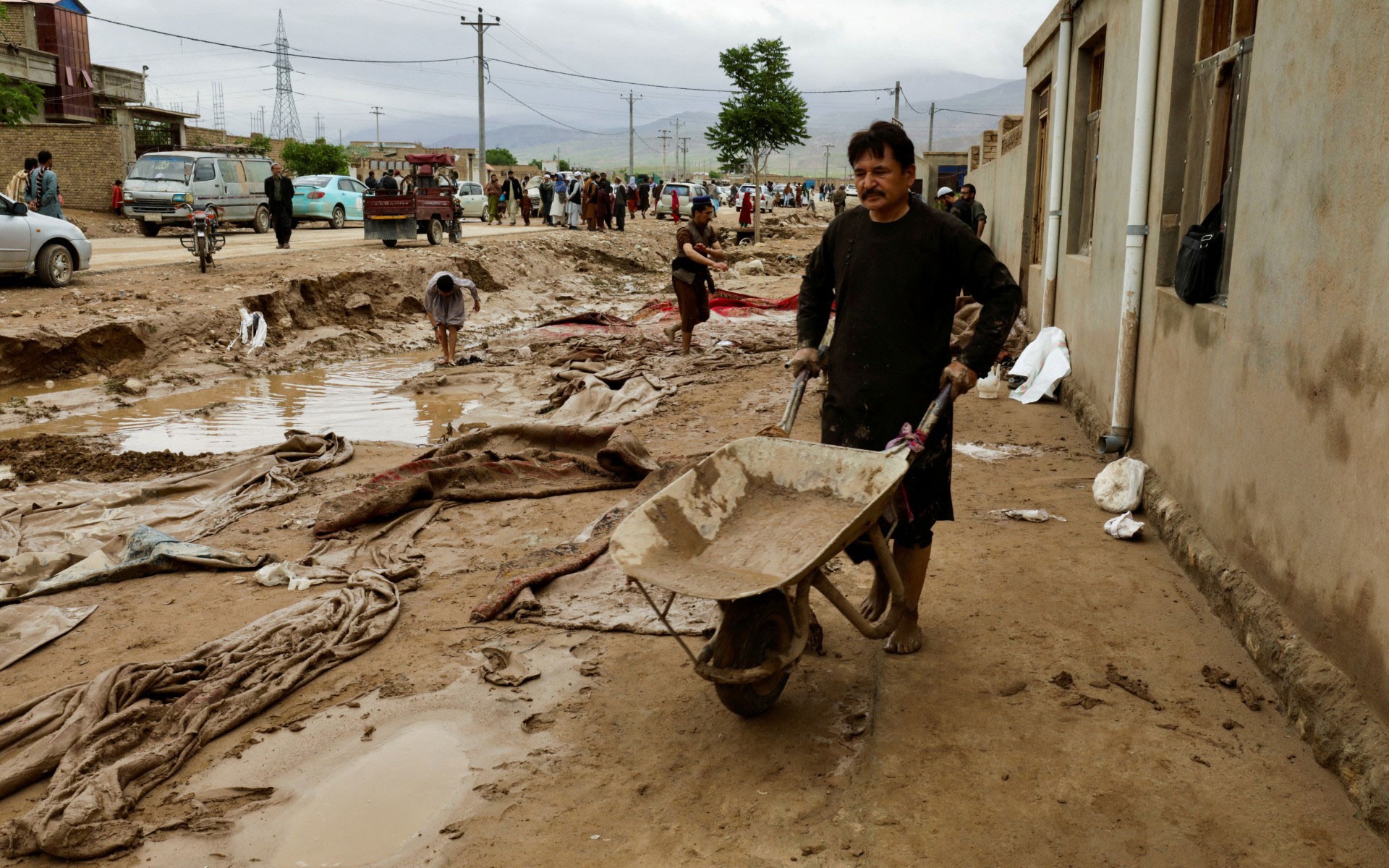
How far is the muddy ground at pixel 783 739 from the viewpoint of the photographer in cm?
281

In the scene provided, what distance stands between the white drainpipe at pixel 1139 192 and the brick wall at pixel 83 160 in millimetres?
30632

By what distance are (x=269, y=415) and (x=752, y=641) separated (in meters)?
8.16

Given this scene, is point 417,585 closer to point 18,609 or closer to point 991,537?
point 18,609

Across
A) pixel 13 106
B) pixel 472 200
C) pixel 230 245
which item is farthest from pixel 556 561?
pixel 13 106

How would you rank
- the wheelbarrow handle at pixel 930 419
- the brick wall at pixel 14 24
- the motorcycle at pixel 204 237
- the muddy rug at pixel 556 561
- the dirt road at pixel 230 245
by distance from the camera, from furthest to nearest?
the brick wall at pixel 14 24, the dirt road at pixel 230 245, the motorcycle at pixel 204 237, the muddy rug at pixel 556 561, the wheelbarrow handle at pixel 930 419

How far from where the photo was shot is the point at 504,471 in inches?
257

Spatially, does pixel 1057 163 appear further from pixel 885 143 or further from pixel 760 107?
pixel 760 107

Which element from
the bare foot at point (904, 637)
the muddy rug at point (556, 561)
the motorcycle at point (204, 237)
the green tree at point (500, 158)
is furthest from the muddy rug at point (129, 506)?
the green tree at point (500, 158)

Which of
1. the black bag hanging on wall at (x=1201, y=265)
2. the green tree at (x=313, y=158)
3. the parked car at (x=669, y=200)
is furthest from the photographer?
the green tree at (x=313, y=158)

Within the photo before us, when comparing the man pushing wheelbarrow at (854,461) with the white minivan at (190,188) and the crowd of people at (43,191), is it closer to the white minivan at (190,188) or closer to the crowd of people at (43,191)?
the crowd of people at (43,191)

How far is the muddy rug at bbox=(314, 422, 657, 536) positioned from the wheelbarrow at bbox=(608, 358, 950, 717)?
3.00 m

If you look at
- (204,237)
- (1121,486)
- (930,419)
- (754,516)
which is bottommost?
(1121,486)

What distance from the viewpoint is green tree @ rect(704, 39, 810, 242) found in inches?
1378

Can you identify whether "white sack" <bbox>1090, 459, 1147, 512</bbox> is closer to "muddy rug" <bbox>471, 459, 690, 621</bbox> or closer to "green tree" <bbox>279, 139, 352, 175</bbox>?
"muddy rug" <bbox>471, 459, 690, 621</bbox>
